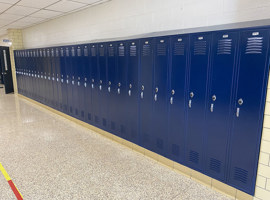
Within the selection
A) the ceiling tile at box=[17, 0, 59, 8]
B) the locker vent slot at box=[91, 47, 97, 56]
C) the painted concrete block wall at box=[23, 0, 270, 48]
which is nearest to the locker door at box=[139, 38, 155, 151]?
the painted concrete block wall at box=[23, 0, 270, 48]

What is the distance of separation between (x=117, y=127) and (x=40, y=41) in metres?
4.72

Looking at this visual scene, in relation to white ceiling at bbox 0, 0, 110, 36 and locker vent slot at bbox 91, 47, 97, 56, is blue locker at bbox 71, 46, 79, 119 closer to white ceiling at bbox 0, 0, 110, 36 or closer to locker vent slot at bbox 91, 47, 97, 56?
locker vent slot at bbox 91, 47, 97, 56

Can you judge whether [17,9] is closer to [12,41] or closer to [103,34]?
[103,34]

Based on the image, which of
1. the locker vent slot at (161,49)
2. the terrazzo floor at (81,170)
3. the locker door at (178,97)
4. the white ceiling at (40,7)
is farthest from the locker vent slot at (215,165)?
the white ceiling at (40,7)

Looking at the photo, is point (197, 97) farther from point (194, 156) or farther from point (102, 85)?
point (102, 85)

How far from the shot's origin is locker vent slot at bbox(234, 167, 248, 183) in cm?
207

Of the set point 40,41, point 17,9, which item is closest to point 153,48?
point 17,9

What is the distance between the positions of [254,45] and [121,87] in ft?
6.68

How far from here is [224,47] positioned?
2082 millimetres

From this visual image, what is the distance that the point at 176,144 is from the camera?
267 centimetres

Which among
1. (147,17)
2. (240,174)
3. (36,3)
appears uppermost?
(36,3)

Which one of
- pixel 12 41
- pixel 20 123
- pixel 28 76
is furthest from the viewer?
pixel 12 41

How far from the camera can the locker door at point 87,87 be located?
407cm

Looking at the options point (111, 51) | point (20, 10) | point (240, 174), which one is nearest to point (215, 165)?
point (240, 174)
